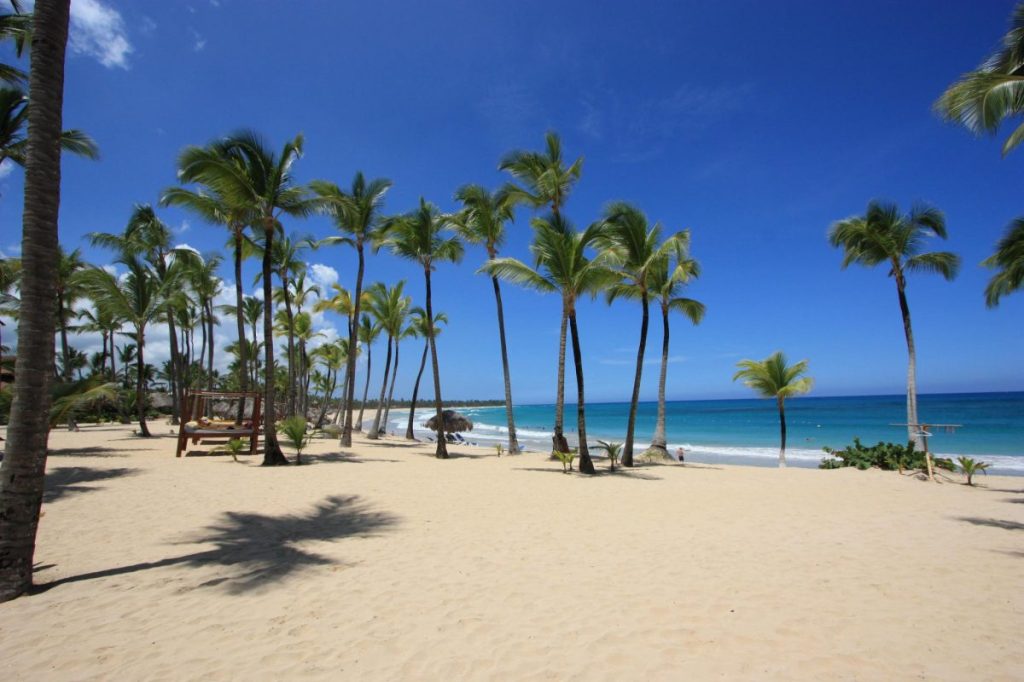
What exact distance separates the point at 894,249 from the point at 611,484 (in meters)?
13.5

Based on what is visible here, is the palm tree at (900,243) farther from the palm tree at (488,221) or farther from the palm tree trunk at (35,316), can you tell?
the palm tree trunk at (35,316)

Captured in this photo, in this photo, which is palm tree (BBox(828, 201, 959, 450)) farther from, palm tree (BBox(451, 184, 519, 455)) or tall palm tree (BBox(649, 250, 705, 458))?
palm tree (BBox(451, 184, 519, 455))

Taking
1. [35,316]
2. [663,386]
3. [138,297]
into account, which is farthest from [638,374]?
[138,297]

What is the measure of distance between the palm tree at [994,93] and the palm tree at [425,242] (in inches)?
568

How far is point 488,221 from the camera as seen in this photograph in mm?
17891

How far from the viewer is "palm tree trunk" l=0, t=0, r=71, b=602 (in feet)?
14.0

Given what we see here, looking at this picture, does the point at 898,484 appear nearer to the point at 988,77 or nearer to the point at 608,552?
the point at 988,77

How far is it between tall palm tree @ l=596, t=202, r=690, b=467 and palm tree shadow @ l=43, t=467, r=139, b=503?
13165 mm

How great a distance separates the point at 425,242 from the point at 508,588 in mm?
14942

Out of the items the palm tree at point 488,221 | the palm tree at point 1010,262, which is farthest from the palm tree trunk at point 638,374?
the palm tree at point 1010,262

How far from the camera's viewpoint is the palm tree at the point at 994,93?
7.42m

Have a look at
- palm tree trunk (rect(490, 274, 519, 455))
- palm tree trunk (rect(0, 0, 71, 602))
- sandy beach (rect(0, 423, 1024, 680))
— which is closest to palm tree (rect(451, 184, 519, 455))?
palm tree trunk (rect(490, 274, 519, 455))

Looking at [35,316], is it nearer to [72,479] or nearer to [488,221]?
[72,479]

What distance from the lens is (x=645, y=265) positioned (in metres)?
14.8
